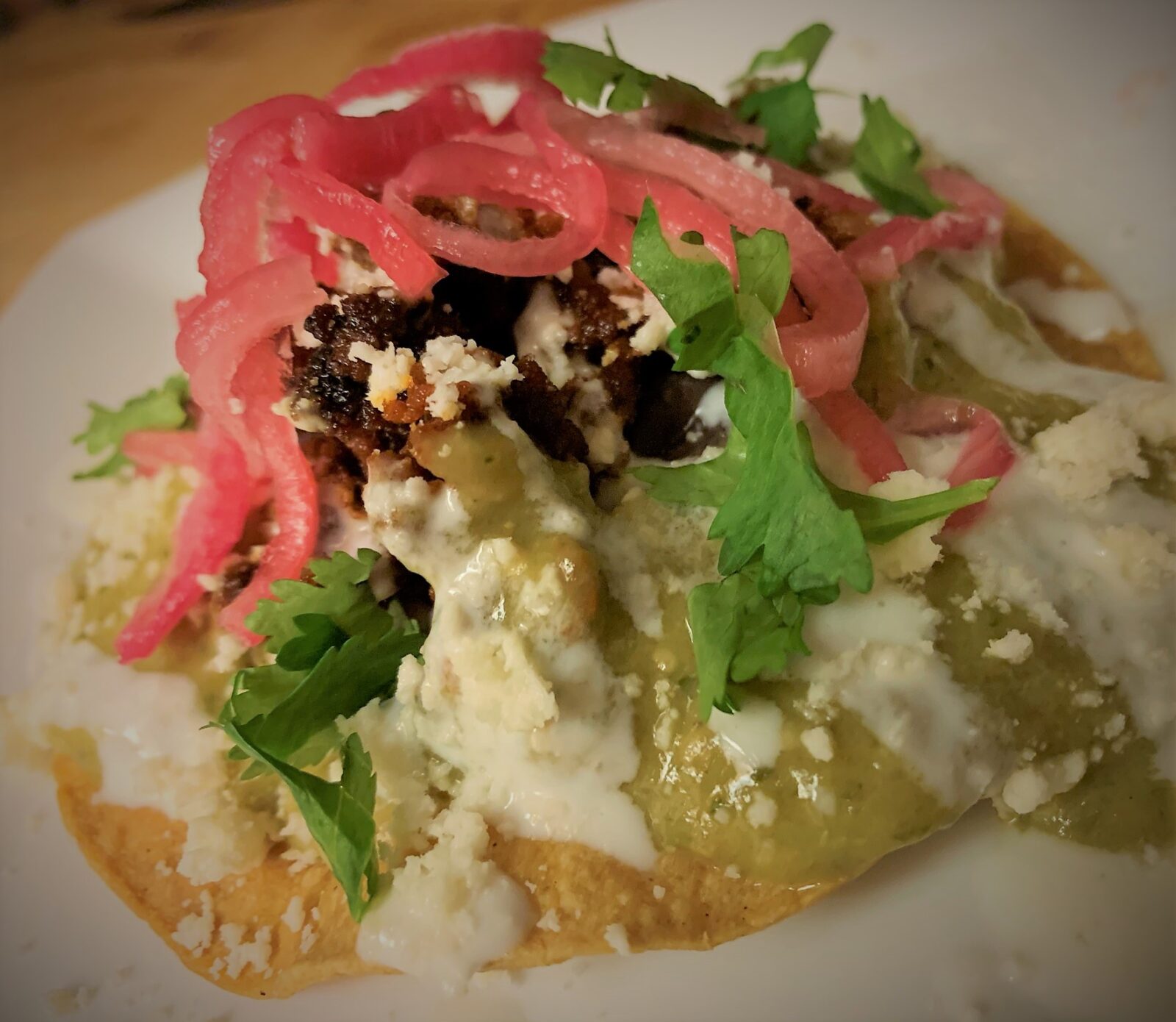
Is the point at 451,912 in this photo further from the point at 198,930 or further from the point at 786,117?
the point at 786,117

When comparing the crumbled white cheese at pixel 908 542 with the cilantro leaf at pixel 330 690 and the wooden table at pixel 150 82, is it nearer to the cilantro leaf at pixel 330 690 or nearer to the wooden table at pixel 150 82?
the cilantro leaf at pixel 330 690

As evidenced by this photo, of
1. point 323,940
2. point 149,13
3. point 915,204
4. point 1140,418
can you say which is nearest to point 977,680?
point 1140,418

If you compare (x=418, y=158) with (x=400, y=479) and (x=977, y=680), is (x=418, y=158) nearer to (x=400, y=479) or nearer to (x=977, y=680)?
(x=400, y=479)

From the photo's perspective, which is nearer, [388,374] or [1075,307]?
[388,374]

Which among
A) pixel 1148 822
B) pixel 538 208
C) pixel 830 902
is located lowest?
pixel 830 902

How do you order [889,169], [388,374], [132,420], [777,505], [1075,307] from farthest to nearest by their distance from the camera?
1. [132,420]
2. [1075,307]
3. [889,169]
4. [388,374]
5. [777,505]

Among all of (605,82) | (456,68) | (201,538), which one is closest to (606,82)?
(605,82)
